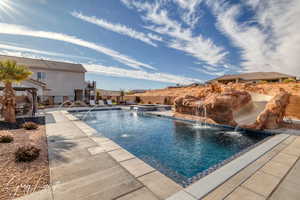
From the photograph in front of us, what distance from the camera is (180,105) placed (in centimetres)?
1182

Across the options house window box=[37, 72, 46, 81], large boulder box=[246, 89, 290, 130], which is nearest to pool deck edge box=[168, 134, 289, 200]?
large boulder box=[246, 89, 290, 130]

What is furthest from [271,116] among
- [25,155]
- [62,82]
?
[62,82]

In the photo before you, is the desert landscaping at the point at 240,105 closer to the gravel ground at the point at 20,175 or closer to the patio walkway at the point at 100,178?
the patio walkway at the point at 100,178

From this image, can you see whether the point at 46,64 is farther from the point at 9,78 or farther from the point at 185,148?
the point at 185,148

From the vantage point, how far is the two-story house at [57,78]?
19.2 metres

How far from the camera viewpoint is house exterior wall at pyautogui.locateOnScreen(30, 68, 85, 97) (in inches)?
790


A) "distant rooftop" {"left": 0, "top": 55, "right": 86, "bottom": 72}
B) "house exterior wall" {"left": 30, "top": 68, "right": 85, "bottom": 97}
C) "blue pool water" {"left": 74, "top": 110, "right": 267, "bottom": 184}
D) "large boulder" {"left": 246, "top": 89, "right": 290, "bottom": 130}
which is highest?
"distant rooftop" {"left": 0, "top": 55, "right": 86, "bottom": 72}

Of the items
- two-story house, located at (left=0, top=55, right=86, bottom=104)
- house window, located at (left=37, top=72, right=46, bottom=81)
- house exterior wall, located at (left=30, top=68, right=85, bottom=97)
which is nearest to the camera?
two-story house, located at (left=0, top=55, right=86, bottom=104)

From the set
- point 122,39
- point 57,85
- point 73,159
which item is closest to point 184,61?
point 122,39

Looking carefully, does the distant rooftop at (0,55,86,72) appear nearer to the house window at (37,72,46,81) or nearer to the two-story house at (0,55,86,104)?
the two-story house at (0,55,86,104)

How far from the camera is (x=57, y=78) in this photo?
67.9 ft

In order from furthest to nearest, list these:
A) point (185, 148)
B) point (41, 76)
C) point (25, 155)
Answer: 1. point (41, 76)
2. point (185, 148)
3. point (25, 155)

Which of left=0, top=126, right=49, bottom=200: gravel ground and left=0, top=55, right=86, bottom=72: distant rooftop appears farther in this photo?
left=0, top=55, right=86, bottom=72: distant rooftop

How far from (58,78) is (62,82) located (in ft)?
2.64
